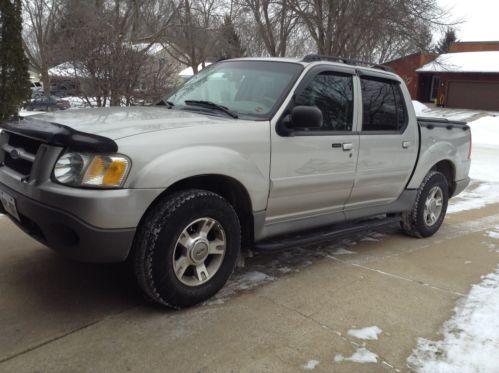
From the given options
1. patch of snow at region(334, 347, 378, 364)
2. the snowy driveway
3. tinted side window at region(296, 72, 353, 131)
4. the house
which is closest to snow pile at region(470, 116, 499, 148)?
the house

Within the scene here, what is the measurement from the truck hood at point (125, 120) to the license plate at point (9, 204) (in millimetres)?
590

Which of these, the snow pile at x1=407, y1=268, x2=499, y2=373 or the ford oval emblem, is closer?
the snow pile at x1=407, y1=268, x2=499, y2=373

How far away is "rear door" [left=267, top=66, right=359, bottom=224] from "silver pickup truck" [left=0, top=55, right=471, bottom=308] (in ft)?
0.04

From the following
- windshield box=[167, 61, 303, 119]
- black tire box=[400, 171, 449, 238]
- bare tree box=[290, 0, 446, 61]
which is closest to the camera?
windshield box=[167, 61, 303, 119]

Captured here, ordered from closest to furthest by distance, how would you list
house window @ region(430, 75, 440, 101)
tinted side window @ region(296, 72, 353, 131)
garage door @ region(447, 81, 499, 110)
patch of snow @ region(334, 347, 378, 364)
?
1. patch of snow @ region(334, 347, 378, 364)
2. tinted side window @ region(296, 72, 353, 131)
3. garage door @ region(447, 81, 499, 110)
4. house window @ region(430, 75, 440, 101)

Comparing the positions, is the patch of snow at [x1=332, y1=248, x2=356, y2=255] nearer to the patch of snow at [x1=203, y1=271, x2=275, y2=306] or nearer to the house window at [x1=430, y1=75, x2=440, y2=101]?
the patch of snow at [x1=203, y1=271, x2=275, y2=306]

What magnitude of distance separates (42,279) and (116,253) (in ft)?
3.94

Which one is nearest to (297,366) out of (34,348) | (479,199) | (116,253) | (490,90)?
(116,253)

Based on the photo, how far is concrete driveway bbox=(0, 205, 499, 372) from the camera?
2.91 metres

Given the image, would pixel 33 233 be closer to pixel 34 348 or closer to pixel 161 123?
pixel 34 348

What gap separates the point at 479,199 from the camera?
8.29m

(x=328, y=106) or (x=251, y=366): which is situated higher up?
(x=328, y=106)

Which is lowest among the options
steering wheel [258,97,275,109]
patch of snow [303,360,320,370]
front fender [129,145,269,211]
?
patch of snow [303,360,320,370]

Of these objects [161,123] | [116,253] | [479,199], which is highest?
[161,123]
